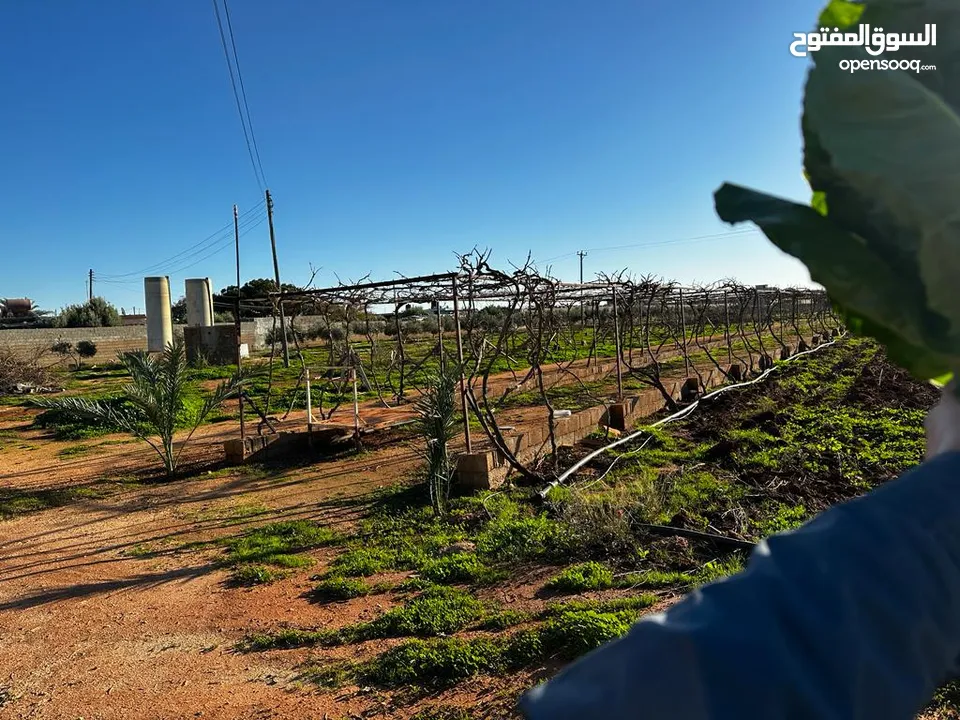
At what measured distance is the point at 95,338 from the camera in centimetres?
2733

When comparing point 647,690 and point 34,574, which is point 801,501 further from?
point 34,574

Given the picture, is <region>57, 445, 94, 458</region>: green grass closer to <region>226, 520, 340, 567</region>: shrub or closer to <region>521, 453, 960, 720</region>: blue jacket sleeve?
<region>226, 520, 340, 567</region>: shrub

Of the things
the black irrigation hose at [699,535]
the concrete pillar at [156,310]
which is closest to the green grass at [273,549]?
the black irrigation hose at [699,535]

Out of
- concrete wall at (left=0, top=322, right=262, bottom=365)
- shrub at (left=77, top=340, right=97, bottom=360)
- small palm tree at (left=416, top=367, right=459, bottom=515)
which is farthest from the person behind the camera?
shrub at (left=77, top=340, right=97, bottom=360)

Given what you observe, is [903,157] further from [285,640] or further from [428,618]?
[285,640]

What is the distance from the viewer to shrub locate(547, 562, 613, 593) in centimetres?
407

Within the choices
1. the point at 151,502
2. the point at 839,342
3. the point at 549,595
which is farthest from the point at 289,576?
the point at 839,342

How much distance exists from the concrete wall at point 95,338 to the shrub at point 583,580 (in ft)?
72.4

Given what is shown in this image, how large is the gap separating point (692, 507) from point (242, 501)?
4.94m

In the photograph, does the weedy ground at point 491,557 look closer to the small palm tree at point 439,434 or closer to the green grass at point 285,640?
the green grass at point 285,640

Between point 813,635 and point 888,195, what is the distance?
0.40m

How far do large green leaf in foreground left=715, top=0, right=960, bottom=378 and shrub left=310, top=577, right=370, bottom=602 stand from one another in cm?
426

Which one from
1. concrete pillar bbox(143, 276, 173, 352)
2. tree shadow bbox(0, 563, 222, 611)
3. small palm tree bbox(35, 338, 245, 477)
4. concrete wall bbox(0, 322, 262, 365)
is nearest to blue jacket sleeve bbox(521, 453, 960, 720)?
tree shadow bbox(0, 563, 222, 611)

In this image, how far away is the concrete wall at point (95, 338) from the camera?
77.3 feet
